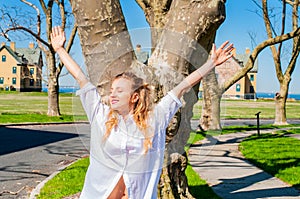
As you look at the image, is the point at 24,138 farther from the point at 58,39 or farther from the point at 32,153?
the point at 58,39

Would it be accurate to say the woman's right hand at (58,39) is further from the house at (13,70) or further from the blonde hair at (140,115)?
the house at (13,70)

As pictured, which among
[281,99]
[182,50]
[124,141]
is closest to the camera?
[124,141]

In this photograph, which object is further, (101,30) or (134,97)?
(101,30)

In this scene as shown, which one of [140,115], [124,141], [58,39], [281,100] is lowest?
[281,100]

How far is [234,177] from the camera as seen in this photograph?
921 cm

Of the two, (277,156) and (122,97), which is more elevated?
(122,97)

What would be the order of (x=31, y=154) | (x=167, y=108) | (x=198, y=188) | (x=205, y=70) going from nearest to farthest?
(x=167, y=108)
(x=205, y=70)
(x=198, y=188)
(x=31, y=154)

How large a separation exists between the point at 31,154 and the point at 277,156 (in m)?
7.10

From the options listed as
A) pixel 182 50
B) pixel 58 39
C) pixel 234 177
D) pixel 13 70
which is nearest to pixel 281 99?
pixel 234 177

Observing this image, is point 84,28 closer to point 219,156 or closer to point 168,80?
point 168,80

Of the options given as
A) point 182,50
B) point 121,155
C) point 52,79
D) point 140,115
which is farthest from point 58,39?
point 52,79

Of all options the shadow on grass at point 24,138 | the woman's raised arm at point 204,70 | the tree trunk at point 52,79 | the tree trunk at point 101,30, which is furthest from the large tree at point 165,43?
the tree trunk at point 52,79

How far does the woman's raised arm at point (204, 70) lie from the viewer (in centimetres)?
303

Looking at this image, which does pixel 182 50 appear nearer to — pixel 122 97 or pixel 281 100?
pixel 122 97
